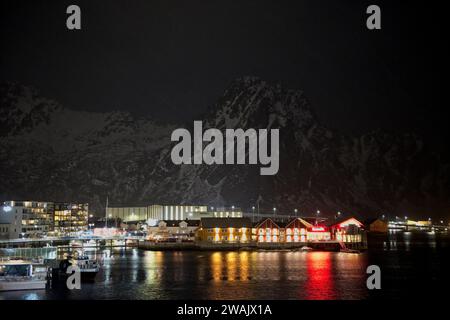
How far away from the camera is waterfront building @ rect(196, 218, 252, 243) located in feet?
283

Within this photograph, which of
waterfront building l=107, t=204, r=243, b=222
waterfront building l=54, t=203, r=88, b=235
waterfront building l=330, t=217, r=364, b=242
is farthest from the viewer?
waterfront building l=107, t=204, r=243, b=222

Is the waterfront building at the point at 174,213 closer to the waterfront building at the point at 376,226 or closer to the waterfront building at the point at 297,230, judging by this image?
the waterfront building at the point at 297,230

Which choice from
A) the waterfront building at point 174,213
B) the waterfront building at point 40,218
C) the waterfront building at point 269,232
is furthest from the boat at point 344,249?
the waterfront building at point 40,218

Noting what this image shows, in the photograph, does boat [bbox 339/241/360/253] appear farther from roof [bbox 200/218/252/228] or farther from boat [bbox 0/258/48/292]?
boat [bbox 0/258/48/292]

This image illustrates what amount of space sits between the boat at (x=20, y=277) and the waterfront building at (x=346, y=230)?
61.6 meters

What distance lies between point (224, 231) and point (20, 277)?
52.8 m

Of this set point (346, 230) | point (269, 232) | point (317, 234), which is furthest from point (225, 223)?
point (346, 230)

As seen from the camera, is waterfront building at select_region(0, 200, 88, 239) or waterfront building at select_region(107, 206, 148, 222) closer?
waterfront building at select_region(0, 200, 88, 239)

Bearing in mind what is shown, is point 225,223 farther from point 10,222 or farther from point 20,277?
point 20,277

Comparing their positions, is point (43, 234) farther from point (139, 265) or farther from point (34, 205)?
point (139, 265)

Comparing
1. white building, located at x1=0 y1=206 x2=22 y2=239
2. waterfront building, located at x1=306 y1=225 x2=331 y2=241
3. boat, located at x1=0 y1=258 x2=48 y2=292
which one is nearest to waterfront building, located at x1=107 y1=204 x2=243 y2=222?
white building, located at x1=0 y1=206 x2=22 y2=239

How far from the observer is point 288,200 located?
184875 millimetres

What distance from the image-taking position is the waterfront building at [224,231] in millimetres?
86400

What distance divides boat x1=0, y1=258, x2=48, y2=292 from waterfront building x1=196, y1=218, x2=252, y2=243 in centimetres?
4977
